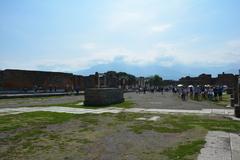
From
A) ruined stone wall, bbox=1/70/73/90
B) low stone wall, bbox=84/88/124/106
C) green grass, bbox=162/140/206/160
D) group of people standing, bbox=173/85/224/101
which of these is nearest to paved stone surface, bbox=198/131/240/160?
green grass, bbox=162/140/206/160

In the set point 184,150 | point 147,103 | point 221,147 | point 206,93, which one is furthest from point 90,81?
point 184,150

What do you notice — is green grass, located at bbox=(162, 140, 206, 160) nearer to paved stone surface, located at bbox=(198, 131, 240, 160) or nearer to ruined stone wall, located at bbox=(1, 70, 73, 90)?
paved stone surface, located at bbox=(198, 131, 240, 160)

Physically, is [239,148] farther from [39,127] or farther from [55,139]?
[39,127]

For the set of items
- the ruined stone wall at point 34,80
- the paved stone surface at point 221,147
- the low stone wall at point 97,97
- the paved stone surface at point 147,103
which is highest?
the ruined stone wall at point 34,80

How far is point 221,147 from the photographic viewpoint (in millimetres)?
9797

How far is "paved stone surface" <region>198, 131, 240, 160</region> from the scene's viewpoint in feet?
28.0

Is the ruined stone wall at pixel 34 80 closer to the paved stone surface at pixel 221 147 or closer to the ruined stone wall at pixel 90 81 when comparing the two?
the ruined stone wall at pixel 90 81

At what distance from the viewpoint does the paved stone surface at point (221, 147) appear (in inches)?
335

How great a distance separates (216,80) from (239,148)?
9110 centimetres

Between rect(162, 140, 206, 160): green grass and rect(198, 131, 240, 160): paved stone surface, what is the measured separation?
0.19 meters

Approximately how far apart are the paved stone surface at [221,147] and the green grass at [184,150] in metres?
0.19

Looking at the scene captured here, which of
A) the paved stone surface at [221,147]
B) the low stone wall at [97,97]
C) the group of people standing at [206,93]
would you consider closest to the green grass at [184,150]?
the paved stone surface at [221,147]

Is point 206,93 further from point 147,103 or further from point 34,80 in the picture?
point 34,80

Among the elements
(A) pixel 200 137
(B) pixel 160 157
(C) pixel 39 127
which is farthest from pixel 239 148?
(C) pixel 39 127
